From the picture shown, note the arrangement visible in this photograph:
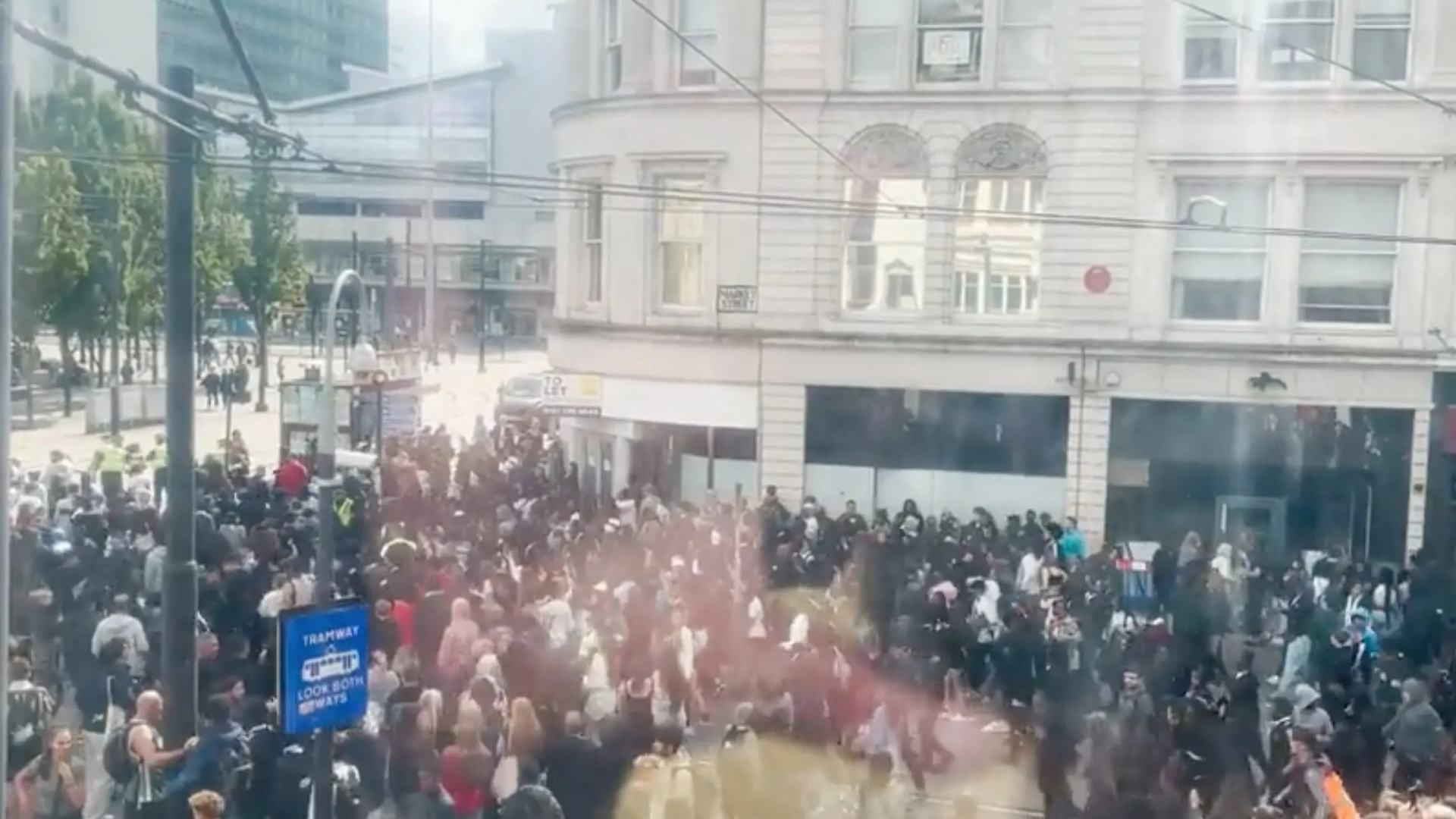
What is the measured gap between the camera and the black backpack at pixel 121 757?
7.01 meters

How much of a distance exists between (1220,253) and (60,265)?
633 inches

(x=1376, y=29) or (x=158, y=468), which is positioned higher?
(x=1376, y=29)

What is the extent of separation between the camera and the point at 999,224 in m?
16.6

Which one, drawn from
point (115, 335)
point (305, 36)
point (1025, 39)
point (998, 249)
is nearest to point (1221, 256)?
point (998, 249)

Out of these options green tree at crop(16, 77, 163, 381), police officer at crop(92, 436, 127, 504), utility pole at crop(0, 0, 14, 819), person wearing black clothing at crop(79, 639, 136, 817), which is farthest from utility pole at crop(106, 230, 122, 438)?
utility pole at crop(0, 0, 14, 819)

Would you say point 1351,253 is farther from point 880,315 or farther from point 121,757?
point 121,757

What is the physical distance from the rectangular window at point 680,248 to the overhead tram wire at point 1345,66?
558 centimetres

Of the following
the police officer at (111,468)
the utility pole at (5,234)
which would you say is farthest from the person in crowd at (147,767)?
the police officer at (111,468)

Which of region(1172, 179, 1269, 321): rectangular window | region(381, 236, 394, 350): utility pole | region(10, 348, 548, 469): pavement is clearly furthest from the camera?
region(381, 236, 394, 350): utility pole

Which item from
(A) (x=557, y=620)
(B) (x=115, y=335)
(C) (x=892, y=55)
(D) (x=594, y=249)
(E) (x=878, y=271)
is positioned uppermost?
(C) (x=892, y=55)

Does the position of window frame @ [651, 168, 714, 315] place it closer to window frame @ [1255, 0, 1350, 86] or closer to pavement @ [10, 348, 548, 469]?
pavement @ [10, 348, 548, 469]

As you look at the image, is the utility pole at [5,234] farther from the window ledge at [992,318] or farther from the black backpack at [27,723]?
the window ledge at [992,318]

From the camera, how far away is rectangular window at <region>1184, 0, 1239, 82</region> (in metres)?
16.1

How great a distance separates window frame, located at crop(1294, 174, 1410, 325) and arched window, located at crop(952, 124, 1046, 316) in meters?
2.61
